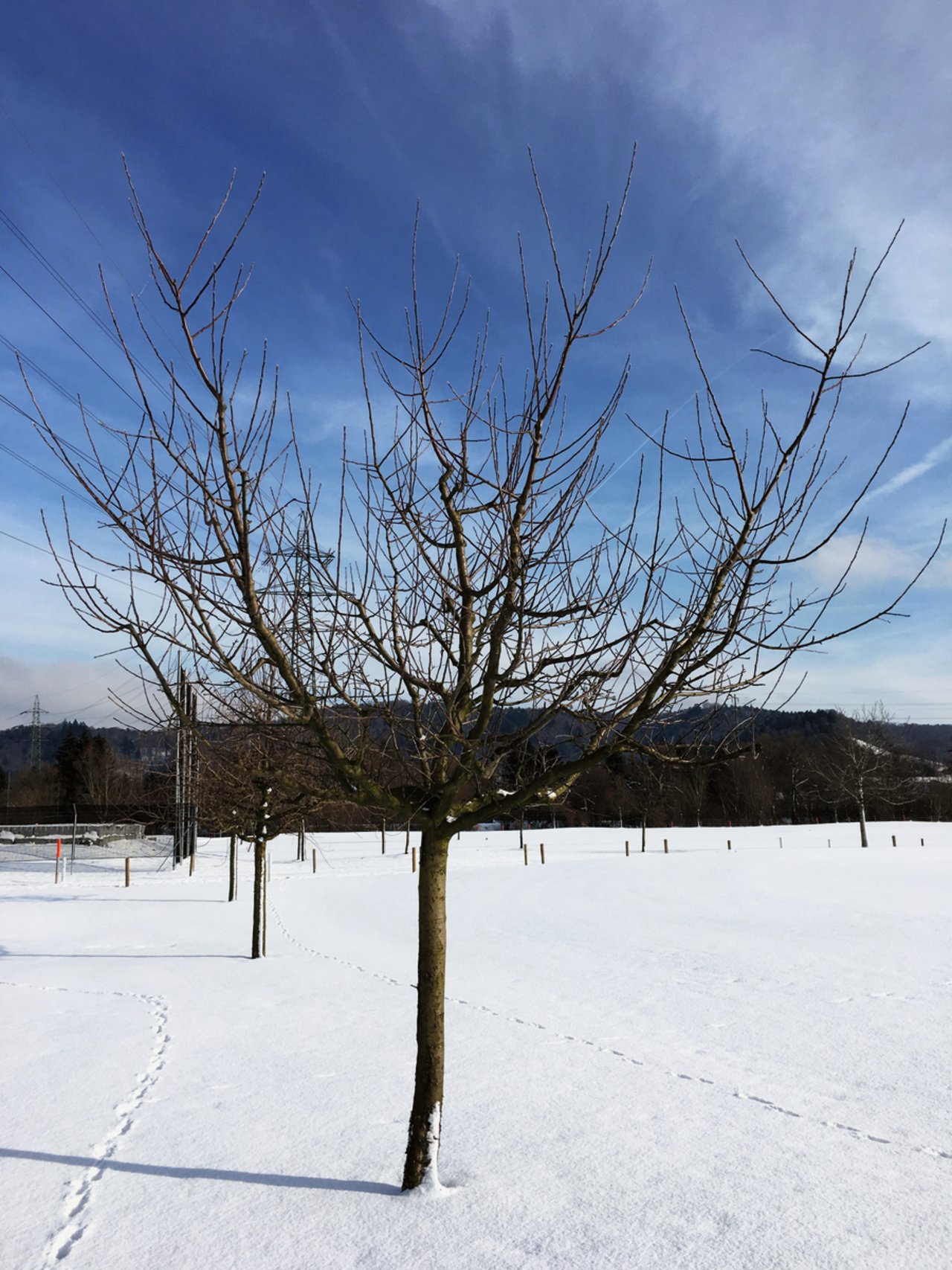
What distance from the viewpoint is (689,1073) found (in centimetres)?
687

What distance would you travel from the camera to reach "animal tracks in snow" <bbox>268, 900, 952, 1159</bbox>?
5.25 meters

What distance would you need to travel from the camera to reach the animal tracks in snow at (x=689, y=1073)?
525 centimetres

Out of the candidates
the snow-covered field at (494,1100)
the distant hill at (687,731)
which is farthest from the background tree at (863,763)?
the snow-covered field at (494,1100)

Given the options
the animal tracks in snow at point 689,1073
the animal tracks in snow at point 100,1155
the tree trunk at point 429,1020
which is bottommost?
the animal tracks in snow at point 689,1073

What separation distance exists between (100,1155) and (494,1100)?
8.73 feet

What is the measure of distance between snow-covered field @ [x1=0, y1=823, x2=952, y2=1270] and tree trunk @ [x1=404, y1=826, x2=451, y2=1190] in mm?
181

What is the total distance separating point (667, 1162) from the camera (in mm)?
4754

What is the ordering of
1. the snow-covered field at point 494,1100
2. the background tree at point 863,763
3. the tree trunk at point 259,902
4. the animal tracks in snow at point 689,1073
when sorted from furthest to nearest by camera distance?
the background tree at point 863,763
the tree trunk at point 259,902
the animal tracks in snow at point 689,1073
the snow-covered field at point 494,1100

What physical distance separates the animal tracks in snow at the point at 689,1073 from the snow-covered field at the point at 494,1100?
0.13 feet

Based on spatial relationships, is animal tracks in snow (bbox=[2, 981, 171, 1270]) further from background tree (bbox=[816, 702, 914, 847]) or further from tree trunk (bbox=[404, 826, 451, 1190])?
background tree (bbox=[816, 702, 914, 847])

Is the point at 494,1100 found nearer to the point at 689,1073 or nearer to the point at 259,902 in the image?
the point at 689,1073

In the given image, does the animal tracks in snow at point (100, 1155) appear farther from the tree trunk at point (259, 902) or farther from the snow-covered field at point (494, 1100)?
the tree trunk at point (259, 902)

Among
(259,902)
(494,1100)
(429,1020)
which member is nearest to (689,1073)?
(494,1100)

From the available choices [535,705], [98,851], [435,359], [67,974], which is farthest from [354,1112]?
[98,851]
